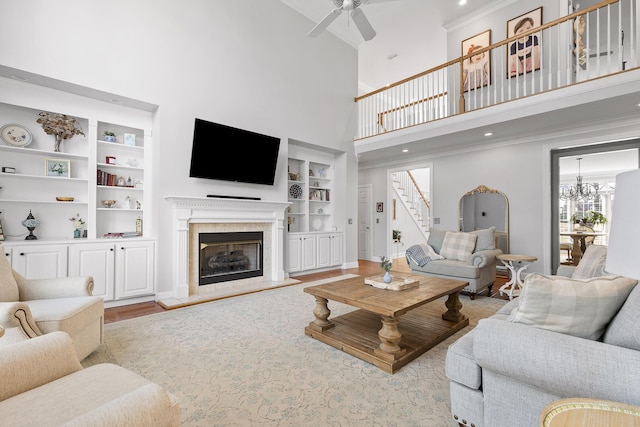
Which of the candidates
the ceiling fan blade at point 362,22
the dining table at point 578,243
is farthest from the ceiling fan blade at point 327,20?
the dining table at point 578,243

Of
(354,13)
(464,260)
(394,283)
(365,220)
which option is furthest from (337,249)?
(354,13)

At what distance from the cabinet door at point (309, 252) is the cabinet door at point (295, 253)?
3.7 inches

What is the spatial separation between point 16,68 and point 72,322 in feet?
9.92

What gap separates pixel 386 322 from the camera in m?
2.25

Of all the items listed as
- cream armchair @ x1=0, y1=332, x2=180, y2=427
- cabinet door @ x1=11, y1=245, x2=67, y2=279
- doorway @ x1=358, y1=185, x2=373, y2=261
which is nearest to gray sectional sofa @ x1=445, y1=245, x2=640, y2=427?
cream armchair @ x1=0, y1=332, x2=180, y2=427

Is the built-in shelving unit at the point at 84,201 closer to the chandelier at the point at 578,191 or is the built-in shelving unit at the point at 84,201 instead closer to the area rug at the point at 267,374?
the area rug at the point at 267,374

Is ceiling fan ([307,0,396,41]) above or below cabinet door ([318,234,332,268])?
above

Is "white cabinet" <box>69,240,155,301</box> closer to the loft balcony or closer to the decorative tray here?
the decorative tray

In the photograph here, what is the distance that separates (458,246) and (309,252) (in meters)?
2.77

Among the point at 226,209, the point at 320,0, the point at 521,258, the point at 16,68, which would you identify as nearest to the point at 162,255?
the point at 226,209

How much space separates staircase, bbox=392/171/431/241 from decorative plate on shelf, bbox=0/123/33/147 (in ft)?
25.0

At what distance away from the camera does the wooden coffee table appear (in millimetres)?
2232

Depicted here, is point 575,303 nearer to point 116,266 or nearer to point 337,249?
point 116,266

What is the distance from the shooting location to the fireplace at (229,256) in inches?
177
